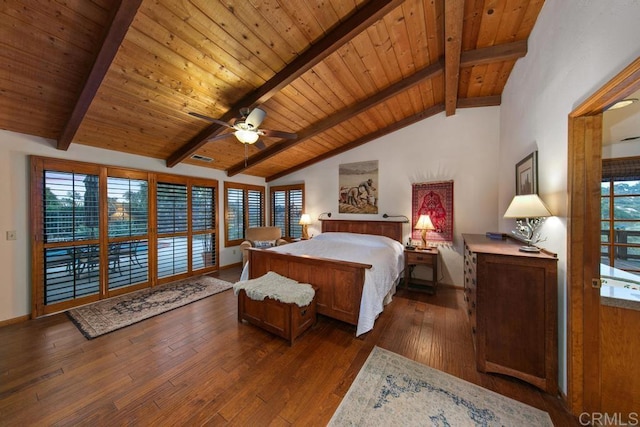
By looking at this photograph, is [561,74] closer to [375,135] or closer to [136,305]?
[375,135]

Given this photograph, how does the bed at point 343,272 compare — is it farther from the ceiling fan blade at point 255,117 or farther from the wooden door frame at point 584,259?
the ceiling fan blade at point 255,117

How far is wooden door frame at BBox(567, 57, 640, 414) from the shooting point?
1.43 m

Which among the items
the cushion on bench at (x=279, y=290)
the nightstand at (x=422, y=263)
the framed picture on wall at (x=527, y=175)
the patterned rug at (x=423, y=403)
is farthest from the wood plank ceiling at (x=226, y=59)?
the patterned rug at (x=423, y=403)

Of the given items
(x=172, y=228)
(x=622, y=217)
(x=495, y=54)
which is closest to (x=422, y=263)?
(x=622, y=217)

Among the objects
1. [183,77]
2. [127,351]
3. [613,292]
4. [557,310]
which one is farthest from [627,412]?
[183,77]

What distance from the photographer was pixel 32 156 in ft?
8.98

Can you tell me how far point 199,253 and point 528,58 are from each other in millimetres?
6063

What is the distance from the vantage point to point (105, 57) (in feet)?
6.07

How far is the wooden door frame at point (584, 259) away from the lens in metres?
1.43

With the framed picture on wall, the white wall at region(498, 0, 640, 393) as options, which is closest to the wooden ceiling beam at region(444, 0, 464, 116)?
the white wall at region(498, 0, 640, 393)

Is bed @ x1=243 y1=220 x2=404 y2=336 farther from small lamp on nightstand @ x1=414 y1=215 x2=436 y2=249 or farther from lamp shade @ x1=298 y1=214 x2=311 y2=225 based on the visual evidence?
lamp shade @ x1=298 y1=214 x2=311 y2=225

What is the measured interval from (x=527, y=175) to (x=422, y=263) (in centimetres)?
186

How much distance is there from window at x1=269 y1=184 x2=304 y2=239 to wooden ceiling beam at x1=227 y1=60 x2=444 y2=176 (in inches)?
52.5

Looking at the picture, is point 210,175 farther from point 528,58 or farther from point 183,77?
point 528,58
